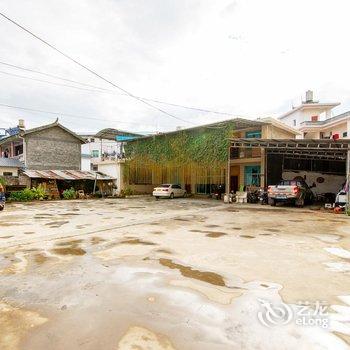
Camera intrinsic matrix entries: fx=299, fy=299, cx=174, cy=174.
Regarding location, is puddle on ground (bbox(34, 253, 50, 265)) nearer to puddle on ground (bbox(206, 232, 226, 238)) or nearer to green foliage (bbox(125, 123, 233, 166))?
puddle on ground (bbox(206, 232, 226, 238))

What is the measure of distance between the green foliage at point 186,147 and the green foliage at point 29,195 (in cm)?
914

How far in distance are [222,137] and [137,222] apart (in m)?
12.3

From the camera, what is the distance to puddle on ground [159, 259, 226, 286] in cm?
496

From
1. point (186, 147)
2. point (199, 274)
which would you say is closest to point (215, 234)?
point (199, 274)

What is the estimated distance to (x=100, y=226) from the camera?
34.5 feet

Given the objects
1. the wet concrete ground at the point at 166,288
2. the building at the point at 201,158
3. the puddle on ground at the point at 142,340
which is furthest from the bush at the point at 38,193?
the puddle on ground at the point at 142,340

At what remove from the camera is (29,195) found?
22938 millimetres

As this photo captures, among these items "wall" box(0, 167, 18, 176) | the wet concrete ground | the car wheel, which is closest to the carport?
the car wheel

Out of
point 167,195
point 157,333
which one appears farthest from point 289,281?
point 167,195

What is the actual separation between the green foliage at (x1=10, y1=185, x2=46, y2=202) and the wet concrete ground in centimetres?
1476

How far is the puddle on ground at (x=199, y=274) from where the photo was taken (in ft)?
16.3

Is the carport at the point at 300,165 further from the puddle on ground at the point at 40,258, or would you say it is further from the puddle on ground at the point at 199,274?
the puddle on ground at the point at 40,258

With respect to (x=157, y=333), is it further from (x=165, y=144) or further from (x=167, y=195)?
(x=165, y=144)

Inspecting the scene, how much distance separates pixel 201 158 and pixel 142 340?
67.9 feet
